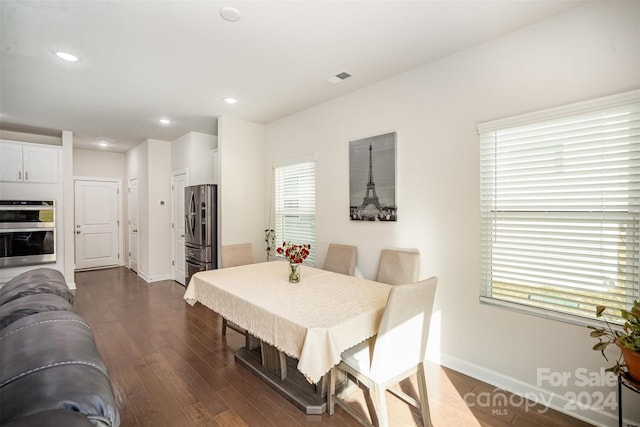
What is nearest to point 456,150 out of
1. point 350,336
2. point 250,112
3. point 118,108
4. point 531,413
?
point 350,336

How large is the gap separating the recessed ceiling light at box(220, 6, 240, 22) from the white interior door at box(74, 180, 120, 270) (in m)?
6.45

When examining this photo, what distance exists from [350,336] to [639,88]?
7.67 feet

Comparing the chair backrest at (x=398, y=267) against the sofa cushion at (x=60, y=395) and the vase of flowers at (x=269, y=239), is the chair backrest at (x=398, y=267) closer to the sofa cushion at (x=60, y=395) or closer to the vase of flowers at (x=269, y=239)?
the vase of flowers at (x=269, y=239)

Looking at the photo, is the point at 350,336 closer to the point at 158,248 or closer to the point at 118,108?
the point at 118,108

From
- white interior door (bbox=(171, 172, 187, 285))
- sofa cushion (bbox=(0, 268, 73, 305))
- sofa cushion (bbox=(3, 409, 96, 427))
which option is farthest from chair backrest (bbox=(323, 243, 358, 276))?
white interior door (bbox=(171, 172, 187, 285))

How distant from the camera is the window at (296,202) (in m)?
4.02

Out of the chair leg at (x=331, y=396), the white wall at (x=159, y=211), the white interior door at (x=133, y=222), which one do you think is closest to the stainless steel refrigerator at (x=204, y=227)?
the white wall at (x=159, y=211)

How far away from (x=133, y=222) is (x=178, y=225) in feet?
5.28

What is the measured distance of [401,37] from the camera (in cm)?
234

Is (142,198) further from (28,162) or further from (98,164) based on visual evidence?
(98,164)

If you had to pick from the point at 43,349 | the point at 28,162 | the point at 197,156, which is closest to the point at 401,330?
the point at 43,349

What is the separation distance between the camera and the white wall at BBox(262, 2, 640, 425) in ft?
6.45

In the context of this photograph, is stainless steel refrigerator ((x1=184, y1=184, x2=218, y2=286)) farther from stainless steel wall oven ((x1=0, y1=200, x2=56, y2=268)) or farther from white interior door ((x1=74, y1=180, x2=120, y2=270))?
→ white interior door ((x1=74, y1=180, x2=120, y2=270))

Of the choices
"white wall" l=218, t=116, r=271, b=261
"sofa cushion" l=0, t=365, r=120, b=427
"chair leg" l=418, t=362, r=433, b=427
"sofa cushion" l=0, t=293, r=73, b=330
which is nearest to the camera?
"sofa cushion" l=0, t=365, r=120, b=427
